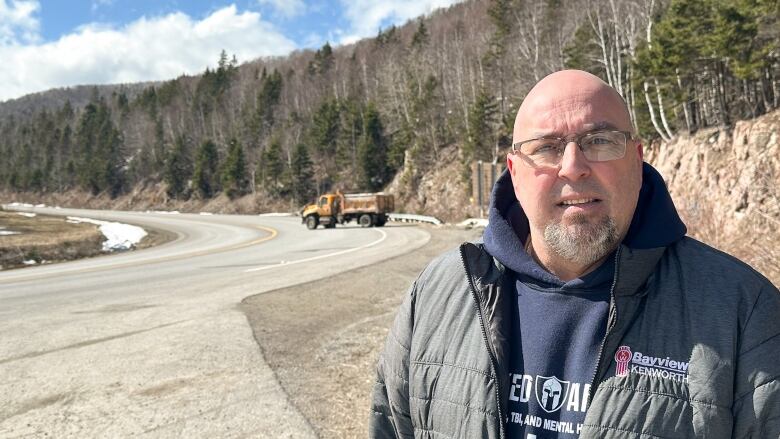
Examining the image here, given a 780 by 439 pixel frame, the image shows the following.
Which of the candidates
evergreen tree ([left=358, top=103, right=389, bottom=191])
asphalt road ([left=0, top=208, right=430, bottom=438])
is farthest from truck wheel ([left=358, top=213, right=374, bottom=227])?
evergreen tree ([left=358, top=103, right=389, bottom=191])

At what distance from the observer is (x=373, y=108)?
194 feet

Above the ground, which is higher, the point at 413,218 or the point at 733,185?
the point at 733,185

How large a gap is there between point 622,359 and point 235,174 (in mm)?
71288

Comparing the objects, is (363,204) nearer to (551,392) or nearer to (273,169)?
(273,169)

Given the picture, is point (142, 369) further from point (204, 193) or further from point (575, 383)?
point (204, 193)

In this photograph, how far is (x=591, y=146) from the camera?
1.81 m

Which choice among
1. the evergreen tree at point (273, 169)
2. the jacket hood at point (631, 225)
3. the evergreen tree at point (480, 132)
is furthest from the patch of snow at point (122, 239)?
the evergreen tree at point (273, 169)

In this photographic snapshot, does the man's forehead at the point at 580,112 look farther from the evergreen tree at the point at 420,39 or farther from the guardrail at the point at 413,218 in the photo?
the evergreen tree at the point at 420,39

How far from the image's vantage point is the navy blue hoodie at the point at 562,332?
164 centimetres

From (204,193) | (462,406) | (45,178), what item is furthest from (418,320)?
(45,178)

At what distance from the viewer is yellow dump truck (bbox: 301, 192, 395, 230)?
33.5m

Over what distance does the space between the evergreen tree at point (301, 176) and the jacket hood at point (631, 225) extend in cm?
6042

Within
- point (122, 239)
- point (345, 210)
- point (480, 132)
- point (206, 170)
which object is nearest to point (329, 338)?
point (122, 239)

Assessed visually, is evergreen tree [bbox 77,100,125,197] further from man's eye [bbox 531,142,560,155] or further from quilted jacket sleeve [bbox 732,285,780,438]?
quilted jacket sleeve [bbox 732,285,780,438]
